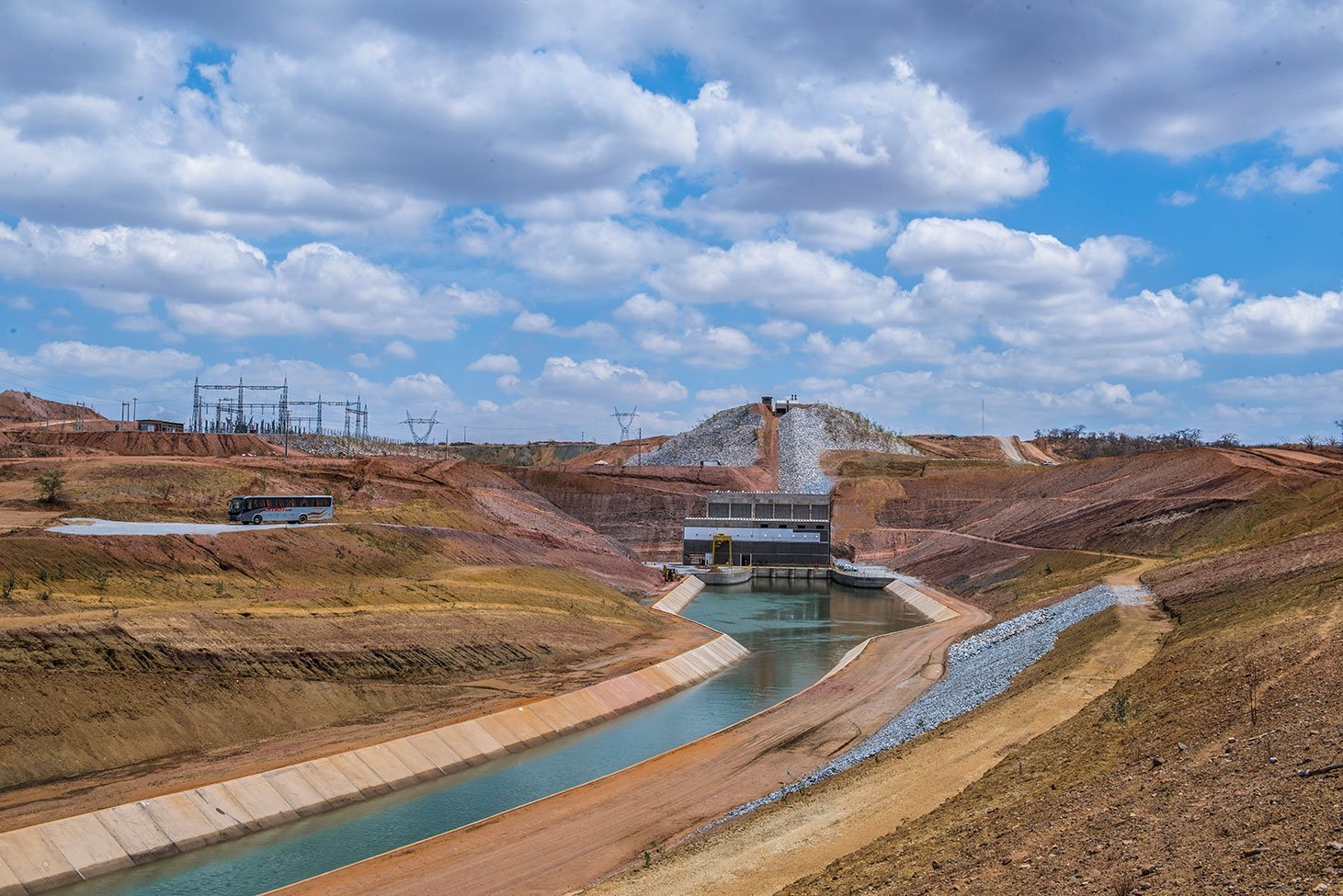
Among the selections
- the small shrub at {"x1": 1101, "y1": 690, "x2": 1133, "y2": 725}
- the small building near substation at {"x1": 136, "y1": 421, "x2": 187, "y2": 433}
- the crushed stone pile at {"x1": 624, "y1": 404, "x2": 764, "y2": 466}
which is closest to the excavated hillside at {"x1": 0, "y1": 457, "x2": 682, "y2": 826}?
the small shrub at {"x1": 1101, "y1": 690, "x2": 1133, "y2": 725}

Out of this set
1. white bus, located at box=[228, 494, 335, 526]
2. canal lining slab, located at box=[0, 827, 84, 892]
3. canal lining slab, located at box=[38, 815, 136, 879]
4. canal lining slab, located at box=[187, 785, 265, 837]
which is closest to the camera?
canal lining slab, located at box=[0, 827, 84, 892]

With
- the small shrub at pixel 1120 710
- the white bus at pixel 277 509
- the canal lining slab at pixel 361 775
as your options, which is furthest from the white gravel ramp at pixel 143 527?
the small shrub at pixel 1120 710

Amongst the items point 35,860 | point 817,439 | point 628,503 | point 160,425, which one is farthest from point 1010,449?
point 35,860

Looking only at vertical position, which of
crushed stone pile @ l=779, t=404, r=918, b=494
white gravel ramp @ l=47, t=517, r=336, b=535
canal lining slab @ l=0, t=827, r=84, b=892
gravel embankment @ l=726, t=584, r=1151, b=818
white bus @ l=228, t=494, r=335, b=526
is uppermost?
crushed stone pile @ l=779, t=404, r=918, b=494

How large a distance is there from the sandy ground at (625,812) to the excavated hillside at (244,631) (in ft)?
28.3

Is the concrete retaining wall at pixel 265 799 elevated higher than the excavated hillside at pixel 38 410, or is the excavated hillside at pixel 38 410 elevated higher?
the excavated hillside at pixel 38 410

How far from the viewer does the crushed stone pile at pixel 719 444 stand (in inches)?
6718

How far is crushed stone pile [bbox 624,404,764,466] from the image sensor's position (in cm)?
17062

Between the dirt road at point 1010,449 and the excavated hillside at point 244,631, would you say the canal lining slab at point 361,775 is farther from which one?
the dirt road at point 1010,449

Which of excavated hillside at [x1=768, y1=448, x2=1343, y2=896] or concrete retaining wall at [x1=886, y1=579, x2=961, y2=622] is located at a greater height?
excavated hillside at [x1=768, y1=448, x2=1343, y2=896]

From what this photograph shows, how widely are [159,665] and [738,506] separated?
275ft

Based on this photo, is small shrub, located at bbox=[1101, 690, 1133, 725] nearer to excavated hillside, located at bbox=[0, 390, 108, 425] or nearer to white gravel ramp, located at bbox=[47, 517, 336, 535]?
white gravel ramp, located at bbox=[47, 517, 336, 535]

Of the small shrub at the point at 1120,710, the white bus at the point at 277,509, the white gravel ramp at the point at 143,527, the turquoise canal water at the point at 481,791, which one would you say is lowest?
the turquoise canal water at the point at 481,791

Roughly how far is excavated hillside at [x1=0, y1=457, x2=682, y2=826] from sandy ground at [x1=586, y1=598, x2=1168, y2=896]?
16677 millimetres
